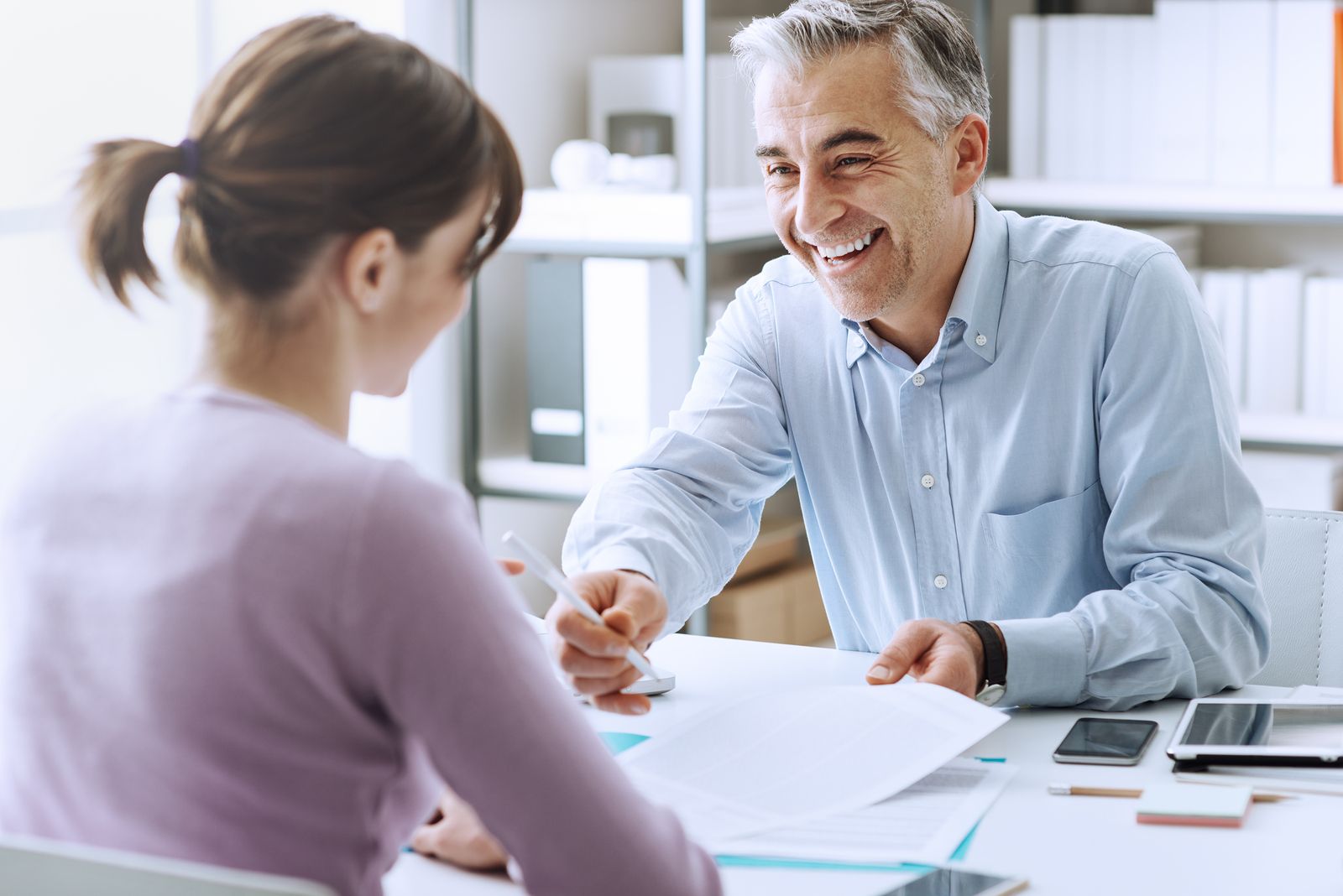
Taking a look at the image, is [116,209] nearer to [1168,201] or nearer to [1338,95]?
[1168,201]

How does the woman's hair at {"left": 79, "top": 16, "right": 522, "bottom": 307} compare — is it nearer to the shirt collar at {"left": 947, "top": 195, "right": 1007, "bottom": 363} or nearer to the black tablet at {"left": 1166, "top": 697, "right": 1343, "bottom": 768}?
the black tablet at {"left": 1166, "top": 697, "right": 1343, "bottom": 768}

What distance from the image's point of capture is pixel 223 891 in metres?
0.62

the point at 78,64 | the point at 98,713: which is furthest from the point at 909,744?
the point at 78,64

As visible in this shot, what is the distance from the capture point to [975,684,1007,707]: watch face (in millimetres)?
1308

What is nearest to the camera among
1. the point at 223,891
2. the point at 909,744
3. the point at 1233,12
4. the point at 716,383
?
the point at 223,891

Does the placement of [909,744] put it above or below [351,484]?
below

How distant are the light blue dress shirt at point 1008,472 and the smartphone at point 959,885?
36 cm

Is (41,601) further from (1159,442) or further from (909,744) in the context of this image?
(1159,442)

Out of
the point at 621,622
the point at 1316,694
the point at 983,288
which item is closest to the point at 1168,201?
the point at 983,288

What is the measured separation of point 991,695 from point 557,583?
42cm

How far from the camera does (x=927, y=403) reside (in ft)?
5.54

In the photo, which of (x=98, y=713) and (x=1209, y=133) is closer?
(x=98, y=713)

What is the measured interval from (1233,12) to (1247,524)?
1.60m

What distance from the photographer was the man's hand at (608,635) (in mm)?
1261
